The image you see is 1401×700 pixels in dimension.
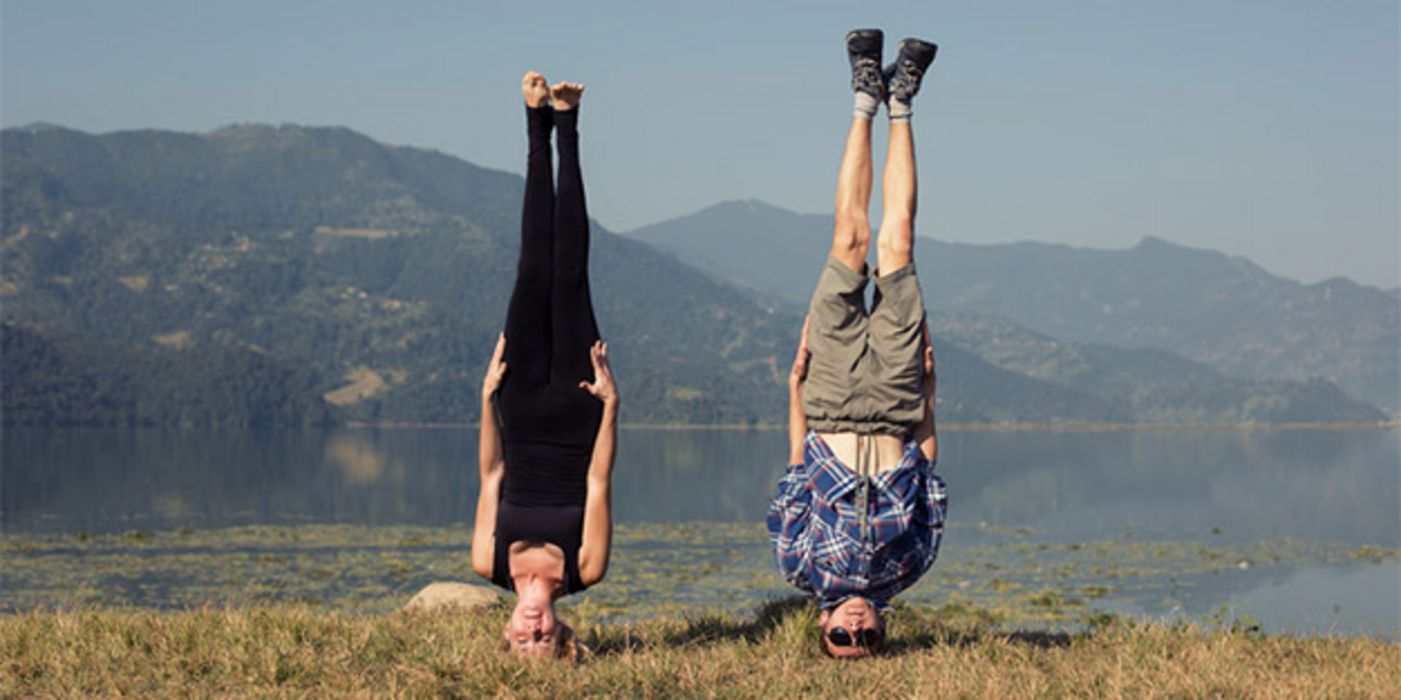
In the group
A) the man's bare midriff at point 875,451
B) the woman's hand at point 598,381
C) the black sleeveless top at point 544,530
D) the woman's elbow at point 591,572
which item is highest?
the woman's hand at point 598,381

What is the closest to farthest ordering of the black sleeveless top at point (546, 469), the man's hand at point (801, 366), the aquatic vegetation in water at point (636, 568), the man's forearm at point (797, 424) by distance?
the black sleeveless top at point (546, 469) → the man's hand at point (801, 366) → the man's forearm at point (797, 424) → the aquatic vegetation in water at point (636, 568)

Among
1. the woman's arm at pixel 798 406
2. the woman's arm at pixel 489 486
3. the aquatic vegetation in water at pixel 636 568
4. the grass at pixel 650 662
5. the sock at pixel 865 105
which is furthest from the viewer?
the aquatic vegetation in water at pixel 636 568

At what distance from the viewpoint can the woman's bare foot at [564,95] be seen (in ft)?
31.1

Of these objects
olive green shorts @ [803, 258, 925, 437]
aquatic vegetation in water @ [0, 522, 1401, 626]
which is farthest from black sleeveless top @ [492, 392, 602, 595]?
aquatic vegetation in water @ [0, 522, 1401, 626]

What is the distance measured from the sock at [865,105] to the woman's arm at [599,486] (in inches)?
89.0

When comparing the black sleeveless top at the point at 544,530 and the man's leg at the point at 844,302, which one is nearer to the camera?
the man's leg at the point at 844,302

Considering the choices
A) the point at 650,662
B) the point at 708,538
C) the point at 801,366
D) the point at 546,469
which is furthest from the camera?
the point at 708,538

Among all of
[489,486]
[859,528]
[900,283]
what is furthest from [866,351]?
[489,486]

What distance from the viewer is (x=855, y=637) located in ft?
31.4

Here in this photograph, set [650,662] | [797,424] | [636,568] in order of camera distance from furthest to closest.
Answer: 1. [636,568]
2. [797,424]
3. [650,662]

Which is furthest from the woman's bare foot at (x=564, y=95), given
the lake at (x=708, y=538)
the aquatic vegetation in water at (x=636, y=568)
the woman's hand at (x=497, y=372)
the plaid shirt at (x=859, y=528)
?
the aquatic vegetation in water at (x=636, y=568)

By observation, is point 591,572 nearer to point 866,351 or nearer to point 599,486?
point 599,486

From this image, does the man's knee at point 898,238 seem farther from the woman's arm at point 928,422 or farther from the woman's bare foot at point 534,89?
the woman's bare foot at point 534,89

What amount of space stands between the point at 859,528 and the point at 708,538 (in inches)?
1510
